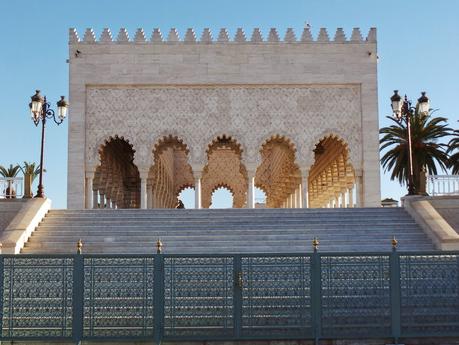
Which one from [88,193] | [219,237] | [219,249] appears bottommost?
[219,249]

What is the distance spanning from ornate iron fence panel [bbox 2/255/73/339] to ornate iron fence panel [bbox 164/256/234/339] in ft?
4.02

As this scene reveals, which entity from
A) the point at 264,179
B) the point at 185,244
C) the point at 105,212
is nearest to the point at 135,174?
the point at 264,179

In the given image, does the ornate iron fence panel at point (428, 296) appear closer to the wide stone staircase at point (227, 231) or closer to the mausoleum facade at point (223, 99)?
the wide stone staircase at point (227, 231)

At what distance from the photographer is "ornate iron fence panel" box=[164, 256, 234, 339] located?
28.4 ft

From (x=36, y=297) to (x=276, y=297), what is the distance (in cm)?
294

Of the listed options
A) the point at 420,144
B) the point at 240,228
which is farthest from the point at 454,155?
the point at 240,228

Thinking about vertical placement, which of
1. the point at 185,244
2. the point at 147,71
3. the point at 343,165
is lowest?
the point at 185,244

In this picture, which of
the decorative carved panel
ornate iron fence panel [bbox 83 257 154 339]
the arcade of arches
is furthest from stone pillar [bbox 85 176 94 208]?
ornate iron fence panel [bbox 83 257 154 339]

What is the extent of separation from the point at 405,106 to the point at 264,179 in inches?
757

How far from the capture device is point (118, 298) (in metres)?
8.69

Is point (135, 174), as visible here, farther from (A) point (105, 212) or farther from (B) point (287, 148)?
(A) point (105, 212)

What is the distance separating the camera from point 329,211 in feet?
52.0

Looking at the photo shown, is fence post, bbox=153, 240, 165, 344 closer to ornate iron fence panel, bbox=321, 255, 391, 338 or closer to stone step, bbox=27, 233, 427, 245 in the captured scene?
ornate iron fence panel, bbox=321, 255, 391, 338

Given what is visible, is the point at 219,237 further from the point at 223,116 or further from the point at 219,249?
the point at 223,116
